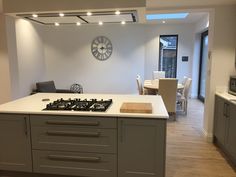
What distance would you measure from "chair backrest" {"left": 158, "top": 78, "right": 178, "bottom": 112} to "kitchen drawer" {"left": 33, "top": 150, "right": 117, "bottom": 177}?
2677 millimetres

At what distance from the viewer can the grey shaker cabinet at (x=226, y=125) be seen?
2604 mm

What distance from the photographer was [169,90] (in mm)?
4441

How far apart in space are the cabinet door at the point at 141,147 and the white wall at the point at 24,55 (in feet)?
10.3

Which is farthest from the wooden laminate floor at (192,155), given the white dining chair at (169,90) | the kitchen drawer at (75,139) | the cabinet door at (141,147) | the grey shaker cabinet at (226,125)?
the kitchen drawer at (75,139)

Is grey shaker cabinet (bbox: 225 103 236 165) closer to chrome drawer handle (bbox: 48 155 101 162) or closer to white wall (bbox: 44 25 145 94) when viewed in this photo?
chrome drawer handle (bbox: 48 155 101 162)

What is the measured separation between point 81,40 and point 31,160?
5161 mm

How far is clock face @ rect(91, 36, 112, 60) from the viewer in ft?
22.1

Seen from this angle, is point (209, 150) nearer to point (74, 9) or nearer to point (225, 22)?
point (225, 22)

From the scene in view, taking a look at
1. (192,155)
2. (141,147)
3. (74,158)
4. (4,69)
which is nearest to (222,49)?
(192,155)

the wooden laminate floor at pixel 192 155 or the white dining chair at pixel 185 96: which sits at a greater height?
the white dining chair at pixel 185 96

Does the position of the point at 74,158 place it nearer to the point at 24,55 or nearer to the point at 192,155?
the point at 192,155

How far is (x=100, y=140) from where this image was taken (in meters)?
2.09

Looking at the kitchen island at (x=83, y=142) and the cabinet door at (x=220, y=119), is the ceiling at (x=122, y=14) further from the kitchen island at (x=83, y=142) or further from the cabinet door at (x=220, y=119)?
the cabinet door at (x=220, y=119)

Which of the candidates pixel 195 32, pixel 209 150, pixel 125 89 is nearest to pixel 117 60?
pixel 125 89
